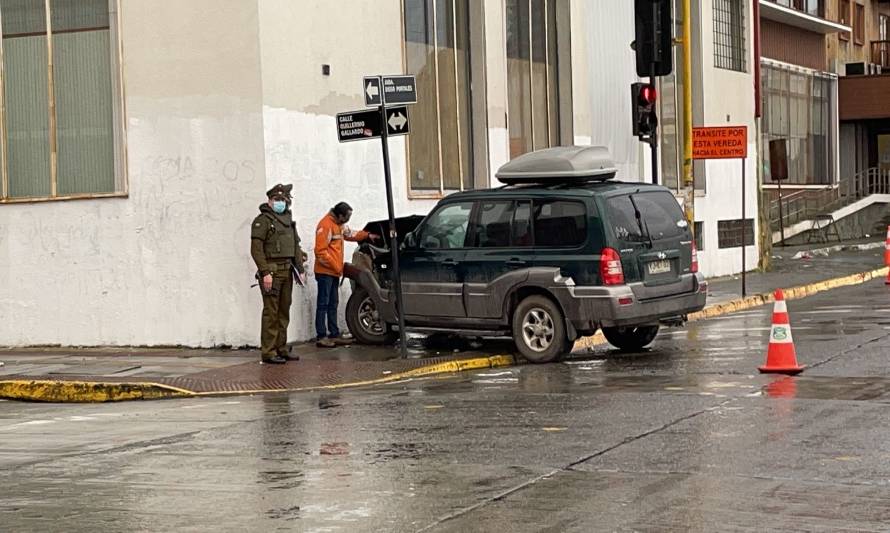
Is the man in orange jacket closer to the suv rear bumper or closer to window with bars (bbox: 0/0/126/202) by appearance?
window with bars (bbox: 0/0/126/202)

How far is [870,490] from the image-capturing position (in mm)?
8164

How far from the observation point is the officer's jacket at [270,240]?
16.5 metres

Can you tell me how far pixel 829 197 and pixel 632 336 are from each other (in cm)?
3392

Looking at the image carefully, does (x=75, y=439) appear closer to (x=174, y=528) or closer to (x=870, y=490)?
(x=174, y=528)

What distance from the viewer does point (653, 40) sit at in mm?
21188

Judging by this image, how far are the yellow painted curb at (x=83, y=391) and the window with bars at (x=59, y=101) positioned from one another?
4.07 m

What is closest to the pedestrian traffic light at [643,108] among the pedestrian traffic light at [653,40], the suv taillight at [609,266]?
the pedestrian traffic light at [653,40]

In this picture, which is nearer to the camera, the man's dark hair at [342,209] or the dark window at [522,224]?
the dark window at [522,224]

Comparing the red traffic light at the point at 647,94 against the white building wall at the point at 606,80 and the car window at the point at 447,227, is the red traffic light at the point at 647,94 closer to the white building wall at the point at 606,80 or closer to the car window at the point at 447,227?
the white building wall at the point at 606,80

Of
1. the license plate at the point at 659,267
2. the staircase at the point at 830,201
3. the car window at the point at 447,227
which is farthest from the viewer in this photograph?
the staircase at the point at 830,201

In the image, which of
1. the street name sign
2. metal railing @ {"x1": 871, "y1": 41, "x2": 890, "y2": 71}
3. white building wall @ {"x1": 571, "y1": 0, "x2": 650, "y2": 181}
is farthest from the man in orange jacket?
metal railing @ {"x1": 871, "y1": 41, "x2": 890, "y2": 71}

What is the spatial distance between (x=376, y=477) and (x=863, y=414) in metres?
3.84

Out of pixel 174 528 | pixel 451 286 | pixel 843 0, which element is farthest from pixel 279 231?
pixel 843 0

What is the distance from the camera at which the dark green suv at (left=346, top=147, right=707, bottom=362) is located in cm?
1576
